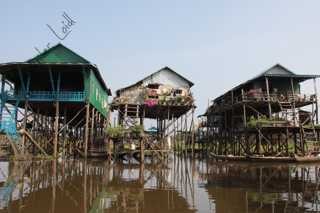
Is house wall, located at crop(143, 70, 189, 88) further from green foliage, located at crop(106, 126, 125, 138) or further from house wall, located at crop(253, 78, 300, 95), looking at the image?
green foliage, located at crop(106, 126, 125, 138)

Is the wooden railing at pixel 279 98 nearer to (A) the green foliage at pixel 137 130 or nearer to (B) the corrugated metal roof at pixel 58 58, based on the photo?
(A) the green foliage at pixel 137 130

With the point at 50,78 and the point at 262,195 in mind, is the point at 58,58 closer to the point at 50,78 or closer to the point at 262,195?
the point at 50,78

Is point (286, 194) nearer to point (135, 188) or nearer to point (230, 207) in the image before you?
point (230, 207)

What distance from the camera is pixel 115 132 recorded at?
83.5ft

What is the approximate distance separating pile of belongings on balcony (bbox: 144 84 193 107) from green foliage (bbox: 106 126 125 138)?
5762mm

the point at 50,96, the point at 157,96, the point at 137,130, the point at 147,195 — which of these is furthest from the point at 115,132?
the point at 147,195

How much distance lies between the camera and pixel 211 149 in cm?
4375

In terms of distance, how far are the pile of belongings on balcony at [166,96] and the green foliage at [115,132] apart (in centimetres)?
576

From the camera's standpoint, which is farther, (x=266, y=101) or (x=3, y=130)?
(x=266, y=101)

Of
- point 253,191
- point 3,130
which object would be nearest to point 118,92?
point 3,130

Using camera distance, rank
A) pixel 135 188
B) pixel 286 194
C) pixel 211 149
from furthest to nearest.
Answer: pixel 211 149, pixel 135 188, pixel 286 194

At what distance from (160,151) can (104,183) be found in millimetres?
13329

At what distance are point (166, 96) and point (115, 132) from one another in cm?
722

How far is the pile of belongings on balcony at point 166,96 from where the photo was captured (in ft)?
99.5
